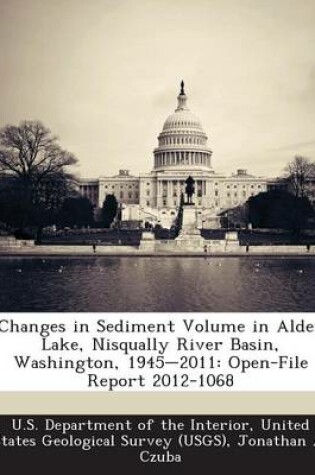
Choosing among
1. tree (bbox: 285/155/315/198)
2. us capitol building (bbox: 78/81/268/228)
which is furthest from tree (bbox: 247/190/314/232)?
us capitol building (bbox: 78/81/268/228)

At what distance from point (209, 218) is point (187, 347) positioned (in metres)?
75.9

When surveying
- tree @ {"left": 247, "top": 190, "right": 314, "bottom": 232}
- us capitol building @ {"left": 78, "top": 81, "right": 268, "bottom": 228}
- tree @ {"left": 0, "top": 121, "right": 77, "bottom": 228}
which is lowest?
tree @ {"left": 247, "top": 190, "right": 314, "bottom": 232}

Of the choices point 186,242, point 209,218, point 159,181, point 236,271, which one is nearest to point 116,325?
point 236,271

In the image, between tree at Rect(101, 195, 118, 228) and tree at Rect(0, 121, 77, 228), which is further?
tree at Rect(101, 195, 118, 228)

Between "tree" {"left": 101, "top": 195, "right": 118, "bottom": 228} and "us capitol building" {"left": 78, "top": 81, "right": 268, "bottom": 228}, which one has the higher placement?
"us capitol building" {"left": 78, "top": 81, "right": 268, "bottom": 228}

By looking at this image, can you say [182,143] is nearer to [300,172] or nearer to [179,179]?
[179,179]

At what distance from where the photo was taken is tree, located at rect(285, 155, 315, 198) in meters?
48.0

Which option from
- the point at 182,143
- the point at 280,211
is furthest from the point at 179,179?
the point at 280,211

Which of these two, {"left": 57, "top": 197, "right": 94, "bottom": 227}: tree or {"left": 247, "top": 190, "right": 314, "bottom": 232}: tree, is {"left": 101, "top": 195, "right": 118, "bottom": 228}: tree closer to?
{"left": 57, "top": 197, "right": 94, "bottom": 227}: tree

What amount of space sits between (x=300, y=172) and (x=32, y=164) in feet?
79.3

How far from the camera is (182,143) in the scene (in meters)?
109

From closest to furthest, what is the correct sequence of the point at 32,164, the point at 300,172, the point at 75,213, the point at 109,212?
1. the point at 32,164
2. the point at 300,172
3. the point at 75,213
4. the point at 109,212

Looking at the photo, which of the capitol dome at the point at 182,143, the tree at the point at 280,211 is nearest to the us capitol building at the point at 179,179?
the capitol dome at the point at 182,143

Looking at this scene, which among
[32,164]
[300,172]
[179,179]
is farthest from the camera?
[179,179]
